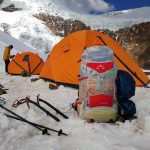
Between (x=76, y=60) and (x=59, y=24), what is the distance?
109507 mm

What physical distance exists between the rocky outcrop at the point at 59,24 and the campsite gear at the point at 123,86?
10621 centimetres

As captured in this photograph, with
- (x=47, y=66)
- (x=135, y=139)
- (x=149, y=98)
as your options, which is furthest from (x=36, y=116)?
(x=47, y=66)

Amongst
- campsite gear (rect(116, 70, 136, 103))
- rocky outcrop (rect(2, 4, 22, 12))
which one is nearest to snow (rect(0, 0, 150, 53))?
rocky outcrop (rect(2, 4, 22, 12))

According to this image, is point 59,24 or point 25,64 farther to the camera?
point 59,24

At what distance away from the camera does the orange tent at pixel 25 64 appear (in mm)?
17078

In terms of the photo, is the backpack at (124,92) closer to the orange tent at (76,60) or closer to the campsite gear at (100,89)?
the campsite gear at (100,89)

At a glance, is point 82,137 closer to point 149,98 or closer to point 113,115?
point 113,115

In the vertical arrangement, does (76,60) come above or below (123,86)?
below

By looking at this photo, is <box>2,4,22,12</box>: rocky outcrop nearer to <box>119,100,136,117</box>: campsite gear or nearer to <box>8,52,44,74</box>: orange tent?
<box>8,52,44,74</box>: orange tent

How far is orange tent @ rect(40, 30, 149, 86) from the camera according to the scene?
39.6ft

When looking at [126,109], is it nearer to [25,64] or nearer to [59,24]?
[25,64]

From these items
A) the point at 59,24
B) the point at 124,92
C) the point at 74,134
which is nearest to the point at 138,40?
the point at 59,24

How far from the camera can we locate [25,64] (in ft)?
56.3

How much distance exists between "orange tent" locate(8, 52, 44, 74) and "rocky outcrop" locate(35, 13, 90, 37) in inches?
3766
